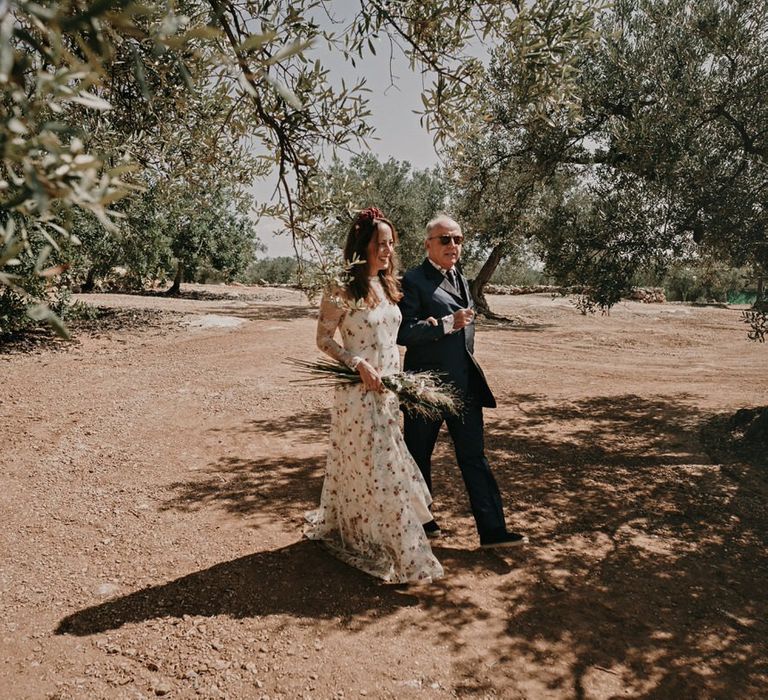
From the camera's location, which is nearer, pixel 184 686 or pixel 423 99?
pixel 184 686

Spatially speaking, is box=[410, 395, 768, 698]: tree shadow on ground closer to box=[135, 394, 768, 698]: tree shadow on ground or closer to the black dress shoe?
box=[135, 394, 768, 698]: tree shadow on ground

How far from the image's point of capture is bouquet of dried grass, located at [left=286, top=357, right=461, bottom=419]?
4141 mm

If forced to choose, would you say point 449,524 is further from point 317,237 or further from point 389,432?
point 317,237

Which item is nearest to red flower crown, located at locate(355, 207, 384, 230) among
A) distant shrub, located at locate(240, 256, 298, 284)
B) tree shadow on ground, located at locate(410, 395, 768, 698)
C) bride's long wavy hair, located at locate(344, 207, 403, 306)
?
bride's long wavy hair, located at locate(344, 207, 403, 306)

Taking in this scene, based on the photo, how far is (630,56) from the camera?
7508mm

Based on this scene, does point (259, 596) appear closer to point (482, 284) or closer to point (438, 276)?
point (438, 276)

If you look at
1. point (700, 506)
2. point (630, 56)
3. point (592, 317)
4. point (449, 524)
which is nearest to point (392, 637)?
point (449, 524)

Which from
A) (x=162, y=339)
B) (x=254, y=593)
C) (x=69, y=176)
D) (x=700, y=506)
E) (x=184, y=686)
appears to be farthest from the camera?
(x=162, y=339)

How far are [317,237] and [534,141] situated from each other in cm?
564

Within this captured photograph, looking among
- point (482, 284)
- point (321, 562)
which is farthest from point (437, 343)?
point (482, 284)

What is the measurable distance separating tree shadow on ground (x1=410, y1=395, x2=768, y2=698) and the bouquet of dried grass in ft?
4.56

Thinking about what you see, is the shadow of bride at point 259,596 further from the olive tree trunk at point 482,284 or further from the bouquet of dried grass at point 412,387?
the olive tree trunk at point 482,284

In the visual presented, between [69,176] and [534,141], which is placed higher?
[534,141]

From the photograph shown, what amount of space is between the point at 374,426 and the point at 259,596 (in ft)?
4.86
